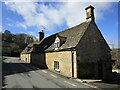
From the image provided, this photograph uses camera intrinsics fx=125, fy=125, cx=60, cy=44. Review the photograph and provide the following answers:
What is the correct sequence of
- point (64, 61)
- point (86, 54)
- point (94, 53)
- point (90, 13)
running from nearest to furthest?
point (86, 54) < point (94, 53) < point (64, 61) < point (90, 13)

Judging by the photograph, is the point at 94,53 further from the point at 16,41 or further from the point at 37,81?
the point at 16,41

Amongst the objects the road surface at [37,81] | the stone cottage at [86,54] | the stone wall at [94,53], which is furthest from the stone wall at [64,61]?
the road surface at [37,81]

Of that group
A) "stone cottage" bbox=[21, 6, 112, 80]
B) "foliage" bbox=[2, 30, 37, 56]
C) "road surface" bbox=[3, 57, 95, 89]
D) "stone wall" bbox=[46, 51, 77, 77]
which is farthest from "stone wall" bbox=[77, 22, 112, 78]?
"foliage" bbox=[2, 30, 37, 56]

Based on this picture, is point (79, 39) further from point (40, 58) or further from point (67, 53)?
point (40, 58)

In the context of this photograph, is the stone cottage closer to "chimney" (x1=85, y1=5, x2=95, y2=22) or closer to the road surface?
"chimney" (x1=85, y1=5, x2=95, y2=22)

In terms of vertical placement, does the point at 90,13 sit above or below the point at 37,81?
above

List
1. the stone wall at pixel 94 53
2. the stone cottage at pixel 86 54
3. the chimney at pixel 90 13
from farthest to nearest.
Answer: the chimney at pixel 90 13 → the stone wall at pixel 94 53 → the stone cottage at pixel 86 54

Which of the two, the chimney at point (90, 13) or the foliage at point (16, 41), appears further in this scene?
the foliage at point (16, 41)

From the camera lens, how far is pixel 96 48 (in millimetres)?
20328

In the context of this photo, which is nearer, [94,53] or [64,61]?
[94,53]

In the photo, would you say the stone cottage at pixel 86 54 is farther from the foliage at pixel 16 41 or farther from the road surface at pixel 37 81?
the foliage at pixel 16 41

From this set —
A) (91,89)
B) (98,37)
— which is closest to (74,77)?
(91,89)

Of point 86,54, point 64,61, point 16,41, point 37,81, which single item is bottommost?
point 37,81

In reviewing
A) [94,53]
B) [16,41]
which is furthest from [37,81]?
[16,41]
